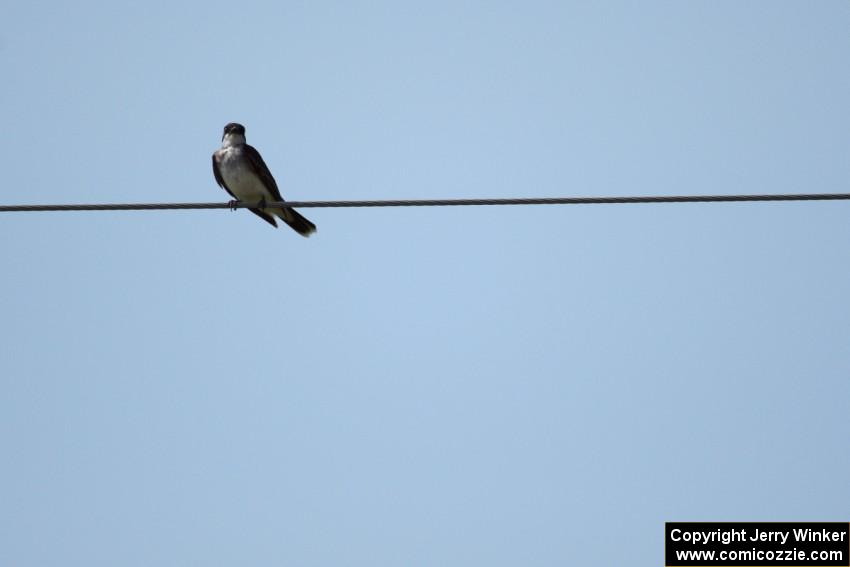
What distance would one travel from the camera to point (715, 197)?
28.4ft

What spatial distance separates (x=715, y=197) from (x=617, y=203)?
66 cm

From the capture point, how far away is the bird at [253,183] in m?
13.9

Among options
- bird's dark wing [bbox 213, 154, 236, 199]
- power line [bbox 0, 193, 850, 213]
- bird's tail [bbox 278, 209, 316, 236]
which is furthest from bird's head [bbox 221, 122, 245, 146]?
power line [bbox 0, 193, 850, 213]

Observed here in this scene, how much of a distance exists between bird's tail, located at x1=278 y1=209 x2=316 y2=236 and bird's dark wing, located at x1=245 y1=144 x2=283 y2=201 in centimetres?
39

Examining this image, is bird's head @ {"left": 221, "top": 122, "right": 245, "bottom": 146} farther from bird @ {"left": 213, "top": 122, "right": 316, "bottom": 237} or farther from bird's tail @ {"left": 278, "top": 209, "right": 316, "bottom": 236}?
bird's tail @ {"left": 278, "top": 209, "right": 316, "bottom": 236}

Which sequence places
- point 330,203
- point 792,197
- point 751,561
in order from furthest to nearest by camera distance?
1. point 751,561
2. point 330,203
3. point 792,197

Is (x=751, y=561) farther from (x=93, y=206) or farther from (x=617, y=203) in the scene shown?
(x=93, y=206)

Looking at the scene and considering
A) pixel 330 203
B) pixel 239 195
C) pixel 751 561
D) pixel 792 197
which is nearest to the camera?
pixel 792 197

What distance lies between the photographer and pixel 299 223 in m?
13.9

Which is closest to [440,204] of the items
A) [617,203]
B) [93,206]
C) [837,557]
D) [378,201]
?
[378,201]

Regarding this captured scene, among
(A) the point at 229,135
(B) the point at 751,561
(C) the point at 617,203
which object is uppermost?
(A) the point at 229,135

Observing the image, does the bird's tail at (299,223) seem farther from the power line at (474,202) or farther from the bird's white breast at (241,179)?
the power line at (474,202)

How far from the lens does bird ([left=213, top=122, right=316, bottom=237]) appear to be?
1392 cm

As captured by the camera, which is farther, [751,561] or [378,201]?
[751,561]
